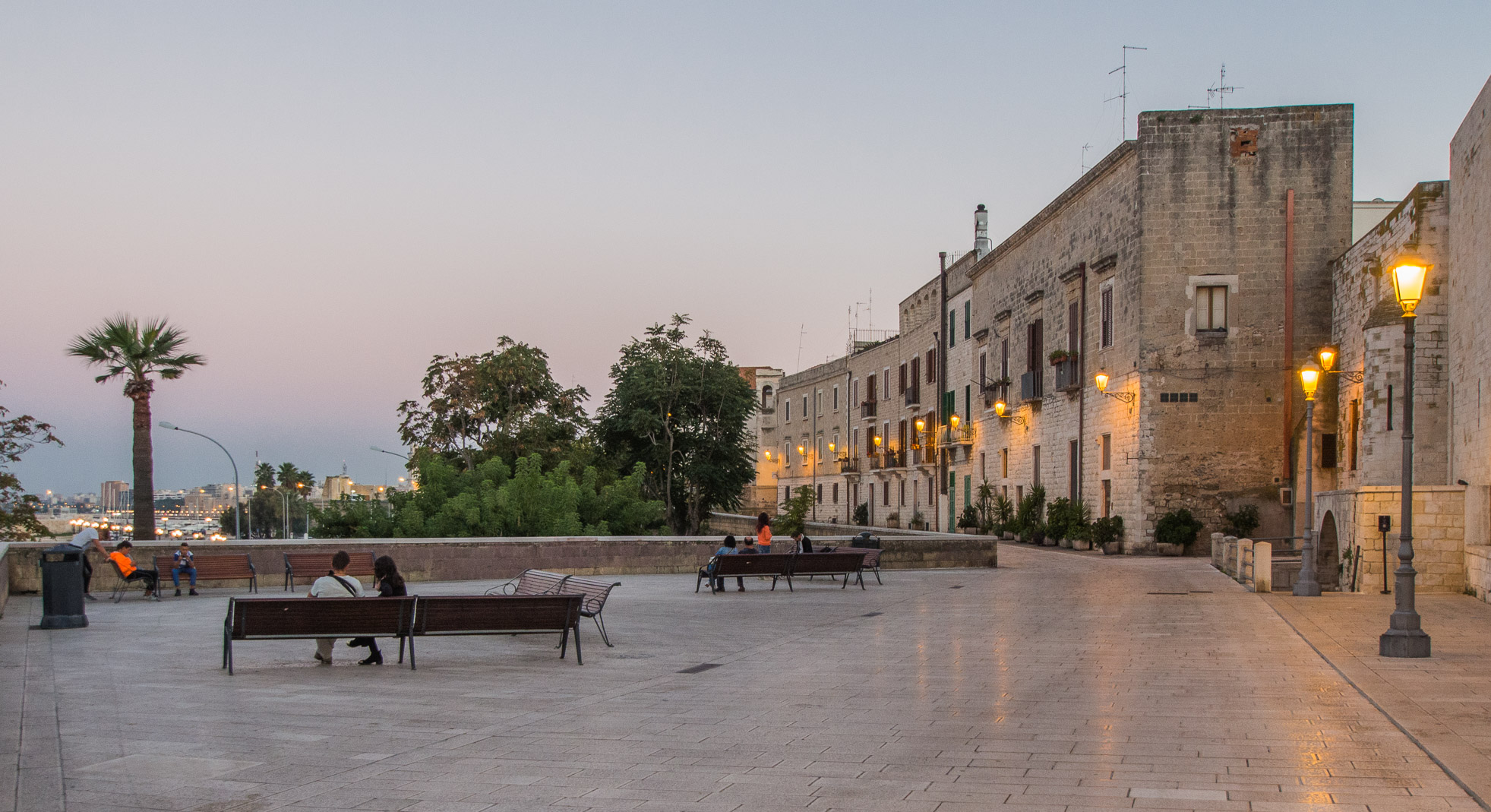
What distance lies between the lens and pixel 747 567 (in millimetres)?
19078

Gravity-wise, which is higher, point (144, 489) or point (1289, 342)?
point (1289, 342)

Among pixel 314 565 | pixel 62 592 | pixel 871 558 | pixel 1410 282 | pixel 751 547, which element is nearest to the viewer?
pixel 1410 282

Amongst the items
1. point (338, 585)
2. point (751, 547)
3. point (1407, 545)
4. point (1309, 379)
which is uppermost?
point (1309, 379)

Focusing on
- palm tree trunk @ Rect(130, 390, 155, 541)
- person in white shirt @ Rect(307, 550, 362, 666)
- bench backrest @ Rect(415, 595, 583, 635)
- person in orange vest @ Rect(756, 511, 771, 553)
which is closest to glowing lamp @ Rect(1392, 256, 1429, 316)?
bench backrest @ Rect(415, 595, 583, 635)

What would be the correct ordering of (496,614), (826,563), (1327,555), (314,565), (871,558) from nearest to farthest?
(496,614), (314,565), (826,563), (871,558), (1327,555)

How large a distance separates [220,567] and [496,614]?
9709mm

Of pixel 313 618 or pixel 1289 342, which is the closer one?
pixel 313 618

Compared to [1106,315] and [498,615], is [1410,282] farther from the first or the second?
[1106,315]

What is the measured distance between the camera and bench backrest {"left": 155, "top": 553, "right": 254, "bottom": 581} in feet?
60.9

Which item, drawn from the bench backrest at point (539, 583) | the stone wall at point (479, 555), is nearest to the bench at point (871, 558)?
the stone wall at point (479, 555)

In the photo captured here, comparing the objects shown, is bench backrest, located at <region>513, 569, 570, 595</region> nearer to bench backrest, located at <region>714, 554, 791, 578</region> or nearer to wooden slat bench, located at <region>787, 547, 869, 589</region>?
bench backrest, located at <region>714, 554, 791, 578</region>

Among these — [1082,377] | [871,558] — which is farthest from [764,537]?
[1082,377]

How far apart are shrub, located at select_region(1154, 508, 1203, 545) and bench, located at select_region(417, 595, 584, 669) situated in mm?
21995

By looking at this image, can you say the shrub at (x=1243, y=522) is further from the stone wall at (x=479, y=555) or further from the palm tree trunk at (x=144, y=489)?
the palm tree trunk at (x=144, y=489)
